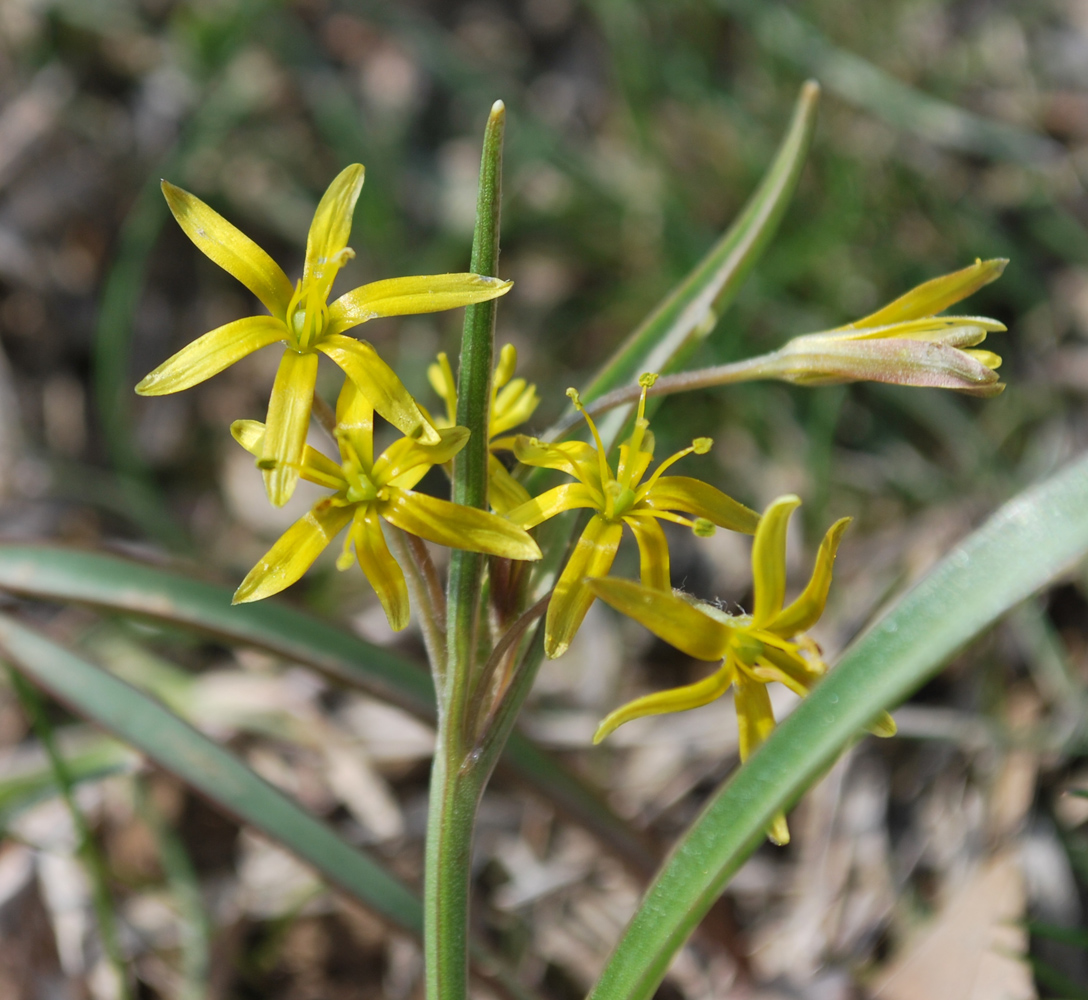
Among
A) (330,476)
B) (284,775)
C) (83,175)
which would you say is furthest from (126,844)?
(83,175)

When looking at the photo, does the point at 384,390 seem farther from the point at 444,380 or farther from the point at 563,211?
the point at 563,211

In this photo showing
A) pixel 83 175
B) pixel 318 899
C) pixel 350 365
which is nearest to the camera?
pixel 350 365

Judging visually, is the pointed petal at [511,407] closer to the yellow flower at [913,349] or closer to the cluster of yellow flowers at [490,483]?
the cluster of yellow flowers at [490,483]

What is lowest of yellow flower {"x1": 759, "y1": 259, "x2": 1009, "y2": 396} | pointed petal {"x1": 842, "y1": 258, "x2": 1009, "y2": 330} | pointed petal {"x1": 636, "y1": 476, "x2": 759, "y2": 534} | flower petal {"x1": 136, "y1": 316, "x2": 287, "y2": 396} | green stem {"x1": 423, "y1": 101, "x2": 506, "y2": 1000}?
green stem {"x1": 423, "y1": 101, "x2": 506, "y2": 1000}

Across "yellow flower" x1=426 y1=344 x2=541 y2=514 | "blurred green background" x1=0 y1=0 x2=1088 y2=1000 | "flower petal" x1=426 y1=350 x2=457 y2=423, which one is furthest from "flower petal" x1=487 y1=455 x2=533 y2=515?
"blurred green background" x1=0 y1=0 x2=1088 y2=1000

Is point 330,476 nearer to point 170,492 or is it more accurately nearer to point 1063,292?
point 170,492

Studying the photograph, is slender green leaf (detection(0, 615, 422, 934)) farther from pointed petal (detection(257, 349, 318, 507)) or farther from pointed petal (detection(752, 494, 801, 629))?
pointed petal (detection(752, 494, 801, 629))
